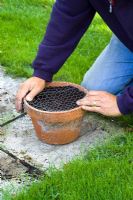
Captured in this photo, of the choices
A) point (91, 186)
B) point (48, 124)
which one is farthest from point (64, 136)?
point (91, 186)

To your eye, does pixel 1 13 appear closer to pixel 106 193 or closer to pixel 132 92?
pixel 132 92

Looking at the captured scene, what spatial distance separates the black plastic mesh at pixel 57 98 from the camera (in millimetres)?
3055

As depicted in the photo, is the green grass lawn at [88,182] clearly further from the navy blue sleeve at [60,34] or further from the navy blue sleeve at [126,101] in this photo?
the navy blue sleeve at [60,34]

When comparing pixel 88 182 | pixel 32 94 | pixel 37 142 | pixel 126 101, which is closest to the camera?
pixel 88 182

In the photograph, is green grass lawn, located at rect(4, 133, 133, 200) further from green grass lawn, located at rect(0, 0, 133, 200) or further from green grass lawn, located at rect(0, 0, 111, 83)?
green grass lawn, located at rect(0, 0, 111, 83)

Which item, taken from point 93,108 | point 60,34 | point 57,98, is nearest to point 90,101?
point 93,108

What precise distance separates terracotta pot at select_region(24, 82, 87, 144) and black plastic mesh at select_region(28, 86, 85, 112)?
2.6 inches

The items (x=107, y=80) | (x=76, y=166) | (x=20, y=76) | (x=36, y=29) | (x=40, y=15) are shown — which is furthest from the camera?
(x=40, y=15)

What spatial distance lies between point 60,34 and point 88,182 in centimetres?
88

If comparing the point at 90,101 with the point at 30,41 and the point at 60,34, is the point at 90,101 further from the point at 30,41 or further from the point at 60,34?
the point at 30,41

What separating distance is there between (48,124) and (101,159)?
0.35m

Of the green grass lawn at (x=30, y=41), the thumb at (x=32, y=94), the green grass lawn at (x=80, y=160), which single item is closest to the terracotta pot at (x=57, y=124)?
the thumb at (x=32, y=94)

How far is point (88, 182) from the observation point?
2598 mm

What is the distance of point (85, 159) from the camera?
289cm
